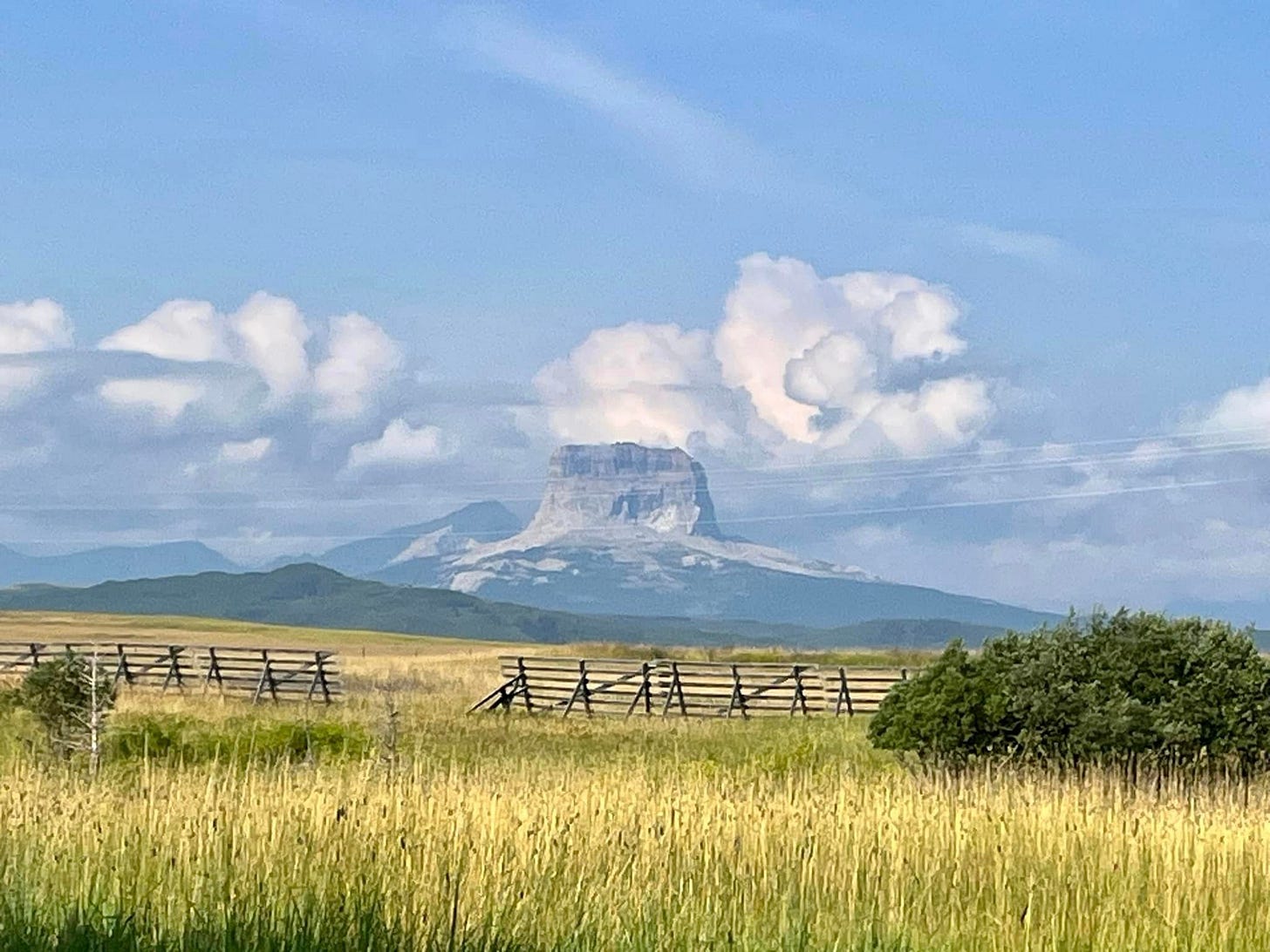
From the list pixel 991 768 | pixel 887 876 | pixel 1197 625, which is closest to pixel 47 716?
pixel 991 768

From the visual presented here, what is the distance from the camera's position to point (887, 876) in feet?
34.9

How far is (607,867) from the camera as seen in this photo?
10578mm

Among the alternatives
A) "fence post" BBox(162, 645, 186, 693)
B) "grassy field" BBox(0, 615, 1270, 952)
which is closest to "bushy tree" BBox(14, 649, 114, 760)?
"grassy field" BBox(0, 615, 1270, 952)

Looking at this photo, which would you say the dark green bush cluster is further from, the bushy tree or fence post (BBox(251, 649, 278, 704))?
fence post (BBox(251, 649, 278, 704))

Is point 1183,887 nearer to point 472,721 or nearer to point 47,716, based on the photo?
point 47,716

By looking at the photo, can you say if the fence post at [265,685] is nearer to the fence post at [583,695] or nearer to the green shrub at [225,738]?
the fence post at [583,695]

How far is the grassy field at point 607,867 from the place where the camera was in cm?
877

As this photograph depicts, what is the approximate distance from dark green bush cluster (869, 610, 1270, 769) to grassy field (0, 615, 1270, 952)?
191 inches

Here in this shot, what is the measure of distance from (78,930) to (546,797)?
5.37 meters

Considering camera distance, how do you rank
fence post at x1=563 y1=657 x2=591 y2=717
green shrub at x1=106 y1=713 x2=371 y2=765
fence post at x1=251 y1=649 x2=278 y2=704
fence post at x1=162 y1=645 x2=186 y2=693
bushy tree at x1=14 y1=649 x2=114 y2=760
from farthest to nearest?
fence post at x1=162 y1=645 x2=186 y2=693, fence post at x1=251 y1=649 x2=278 y2=704, fence post at x1=563 y1=657 x2=591 y2=717, green shrub at x1=106 y1=713 x2=371 y2=765, bushy tree at x1=14 y1=649 x2=114 y2=760

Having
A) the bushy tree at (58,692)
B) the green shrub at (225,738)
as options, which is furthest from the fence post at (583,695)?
the bushy tree at (58,692)

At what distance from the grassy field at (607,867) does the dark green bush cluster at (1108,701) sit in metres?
4.84

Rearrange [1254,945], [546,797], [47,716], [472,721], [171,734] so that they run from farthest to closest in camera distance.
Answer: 1. [472,721]
2. [171,734]
3. [47,716]
4. [546,797]
5. [1254,945]

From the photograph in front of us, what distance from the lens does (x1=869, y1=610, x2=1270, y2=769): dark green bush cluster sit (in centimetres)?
2020
